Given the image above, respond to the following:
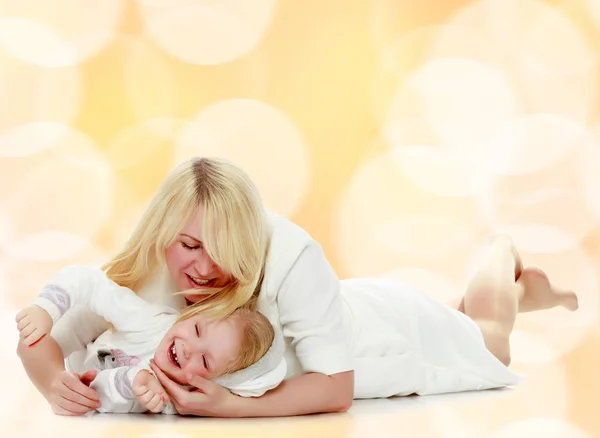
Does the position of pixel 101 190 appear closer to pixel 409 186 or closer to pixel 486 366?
pixel 409 186

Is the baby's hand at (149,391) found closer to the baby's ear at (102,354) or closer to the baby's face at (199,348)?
the baby's face at (199,348)

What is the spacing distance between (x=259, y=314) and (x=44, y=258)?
2214mm

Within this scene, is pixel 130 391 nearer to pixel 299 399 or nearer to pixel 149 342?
pixel 149 342

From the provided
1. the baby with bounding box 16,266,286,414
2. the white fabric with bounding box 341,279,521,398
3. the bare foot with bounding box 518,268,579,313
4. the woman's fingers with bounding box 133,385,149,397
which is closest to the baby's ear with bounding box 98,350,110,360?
the baby with bounding box 16,266,286,414

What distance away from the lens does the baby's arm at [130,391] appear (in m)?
1.71

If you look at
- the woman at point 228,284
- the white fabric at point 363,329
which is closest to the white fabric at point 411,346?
the white fabric at point 363,329

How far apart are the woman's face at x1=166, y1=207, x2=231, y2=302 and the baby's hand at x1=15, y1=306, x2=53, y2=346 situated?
284 mm

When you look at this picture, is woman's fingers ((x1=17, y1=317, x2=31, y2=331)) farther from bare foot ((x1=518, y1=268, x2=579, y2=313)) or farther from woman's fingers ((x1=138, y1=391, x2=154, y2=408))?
bare foot ((x1=518, y1=268, x2=579, y2=313))

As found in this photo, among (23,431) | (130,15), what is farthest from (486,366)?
(130,15)

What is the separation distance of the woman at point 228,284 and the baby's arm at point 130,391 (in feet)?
0.09

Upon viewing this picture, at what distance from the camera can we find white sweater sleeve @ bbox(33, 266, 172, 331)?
181 centimetres

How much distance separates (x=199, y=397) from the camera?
1.72 m

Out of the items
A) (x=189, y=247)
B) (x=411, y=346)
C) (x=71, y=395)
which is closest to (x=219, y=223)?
(x=189, y=247)

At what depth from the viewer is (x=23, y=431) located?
5.50 feet
